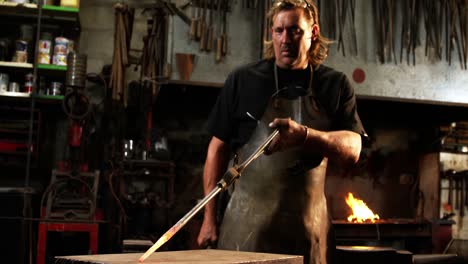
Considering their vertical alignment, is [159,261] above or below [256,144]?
below

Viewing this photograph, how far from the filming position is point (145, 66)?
5008 mm

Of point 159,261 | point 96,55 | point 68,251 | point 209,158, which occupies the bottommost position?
point 68,251

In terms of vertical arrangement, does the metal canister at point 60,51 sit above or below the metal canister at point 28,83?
above

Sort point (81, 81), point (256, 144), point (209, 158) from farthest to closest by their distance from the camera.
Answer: point (81, 81), point (209, 158), point (256, 144)

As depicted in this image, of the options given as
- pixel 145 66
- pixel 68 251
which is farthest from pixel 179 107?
pixel 68 251

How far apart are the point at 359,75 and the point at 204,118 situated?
4.81ft

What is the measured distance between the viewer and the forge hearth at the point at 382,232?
4.94m

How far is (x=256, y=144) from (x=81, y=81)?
9.80ft

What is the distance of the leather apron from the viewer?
2.19 m

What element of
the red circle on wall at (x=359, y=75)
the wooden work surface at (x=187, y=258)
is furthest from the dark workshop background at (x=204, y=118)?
the wooden work surface at (x=187, y=258)

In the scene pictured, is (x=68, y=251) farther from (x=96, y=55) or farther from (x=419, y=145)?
(x=419, y=145)

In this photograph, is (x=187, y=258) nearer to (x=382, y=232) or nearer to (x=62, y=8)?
(x=382, y=232)

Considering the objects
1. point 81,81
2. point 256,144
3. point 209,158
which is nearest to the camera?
point 256,144

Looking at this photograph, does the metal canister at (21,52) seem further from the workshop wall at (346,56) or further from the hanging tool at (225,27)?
the hanging tool at (225,27)
